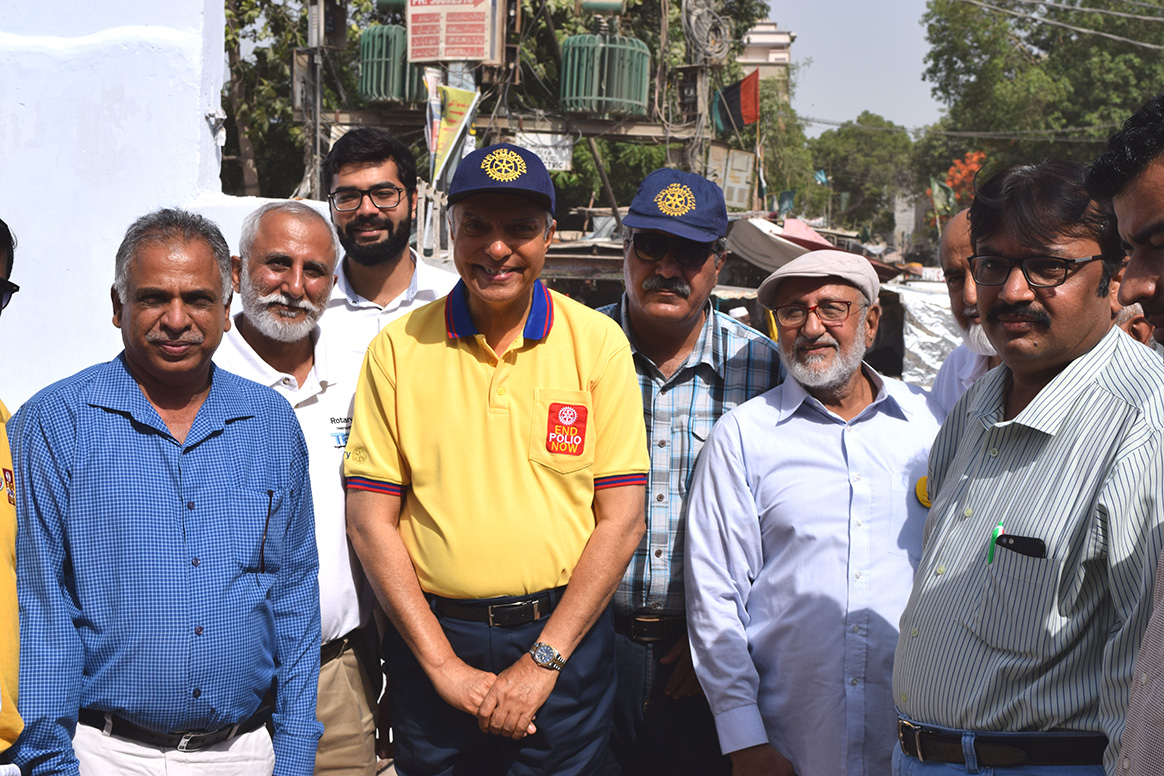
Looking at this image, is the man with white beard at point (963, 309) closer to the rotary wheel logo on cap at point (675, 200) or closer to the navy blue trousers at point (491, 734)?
the rotary wheel logo on cap at point (675, 200)

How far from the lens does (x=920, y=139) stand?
147 ft

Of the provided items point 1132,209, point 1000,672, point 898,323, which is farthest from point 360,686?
point 898,323

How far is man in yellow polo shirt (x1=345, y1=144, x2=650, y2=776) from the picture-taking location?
257cm

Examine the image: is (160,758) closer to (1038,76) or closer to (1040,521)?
(1040,521)

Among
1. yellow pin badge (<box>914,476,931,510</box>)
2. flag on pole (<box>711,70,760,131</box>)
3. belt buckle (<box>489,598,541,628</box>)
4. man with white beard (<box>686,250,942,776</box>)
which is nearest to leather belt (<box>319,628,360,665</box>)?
belt buckle (<box>489,598,541,628</box>)

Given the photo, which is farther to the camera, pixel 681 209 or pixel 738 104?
pixel 738 104

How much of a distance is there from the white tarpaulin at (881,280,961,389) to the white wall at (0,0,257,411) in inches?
564

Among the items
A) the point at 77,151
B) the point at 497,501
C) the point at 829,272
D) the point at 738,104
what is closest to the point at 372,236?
the point at 497,501

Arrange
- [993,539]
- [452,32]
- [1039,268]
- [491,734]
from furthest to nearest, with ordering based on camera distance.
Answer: [452,32]
[491,734]
[1039,268]
[993,539]

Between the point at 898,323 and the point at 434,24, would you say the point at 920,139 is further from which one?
the point at 434,24

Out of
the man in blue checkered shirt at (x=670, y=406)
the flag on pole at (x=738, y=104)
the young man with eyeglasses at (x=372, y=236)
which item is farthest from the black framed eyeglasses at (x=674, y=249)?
the flag on pole at (x=738, y=104)

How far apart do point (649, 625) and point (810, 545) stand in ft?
2.07

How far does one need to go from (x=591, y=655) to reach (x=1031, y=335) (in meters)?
1.50

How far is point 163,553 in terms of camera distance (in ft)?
7.64
